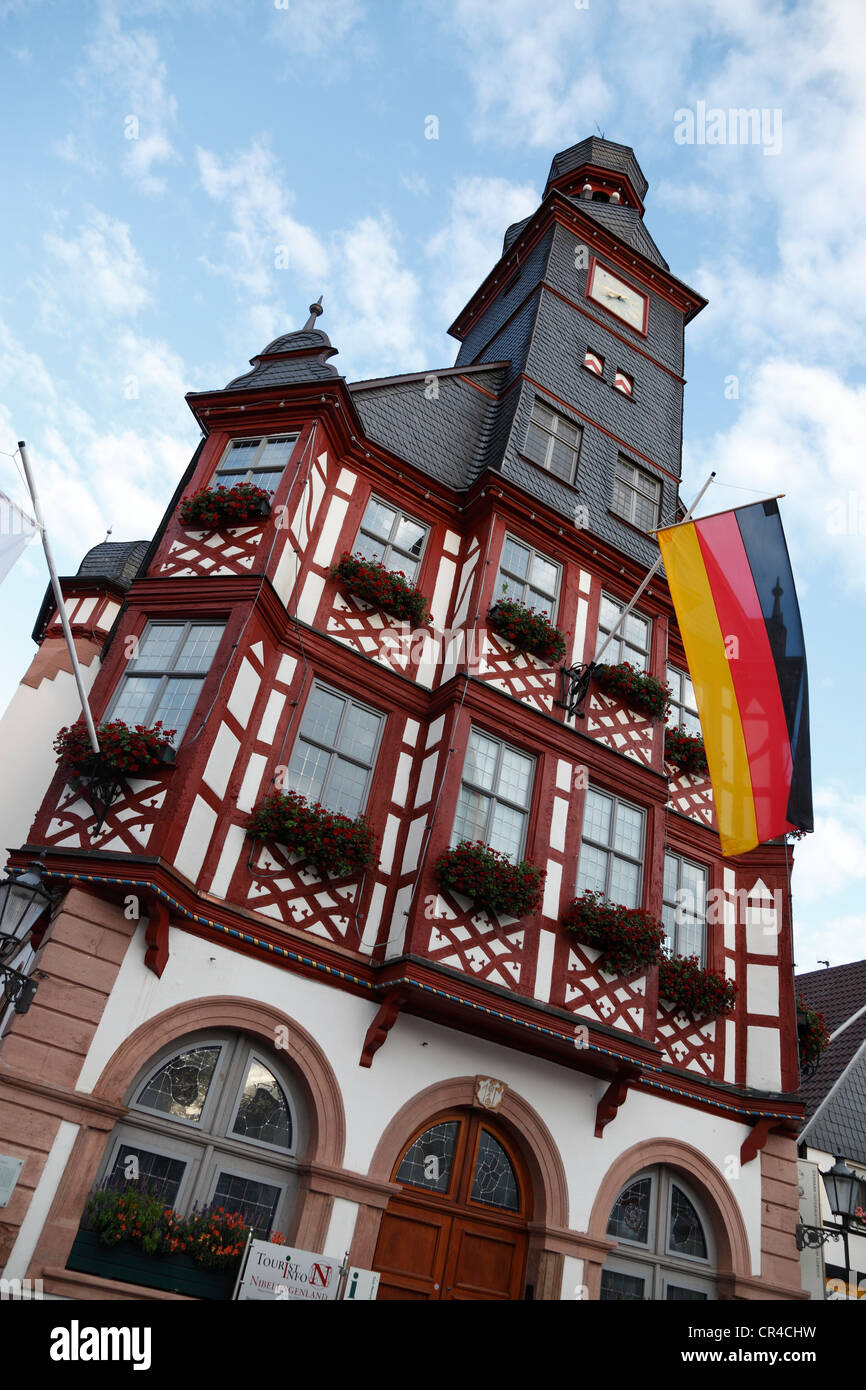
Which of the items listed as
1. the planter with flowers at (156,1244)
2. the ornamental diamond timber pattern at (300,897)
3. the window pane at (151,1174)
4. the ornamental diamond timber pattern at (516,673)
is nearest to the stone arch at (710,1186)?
the ornamental diamond timber pattern at (300,897)

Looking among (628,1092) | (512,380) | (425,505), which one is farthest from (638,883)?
→ (512,380)

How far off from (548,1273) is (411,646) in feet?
24.9

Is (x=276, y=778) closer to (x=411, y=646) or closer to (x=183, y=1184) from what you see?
(x=411, y=646)

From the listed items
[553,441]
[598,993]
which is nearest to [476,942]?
[598,993]

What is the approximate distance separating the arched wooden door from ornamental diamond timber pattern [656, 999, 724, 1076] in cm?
281

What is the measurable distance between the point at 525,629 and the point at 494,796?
240 centimetres

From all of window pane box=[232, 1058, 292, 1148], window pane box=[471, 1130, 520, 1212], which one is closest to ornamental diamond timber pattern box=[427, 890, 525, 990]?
window pane box=[471, 1130, 520, 1212]

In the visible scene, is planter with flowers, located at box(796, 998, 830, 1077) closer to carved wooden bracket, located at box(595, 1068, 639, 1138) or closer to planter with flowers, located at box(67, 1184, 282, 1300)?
carved wooden bracket, located at box(595, 1068, 639, 1138)

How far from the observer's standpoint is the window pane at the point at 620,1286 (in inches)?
460

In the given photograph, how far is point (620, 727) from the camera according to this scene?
563 inches

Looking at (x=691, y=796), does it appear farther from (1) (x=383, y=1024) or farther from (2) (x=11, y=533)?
(2) (x=11, y=533)

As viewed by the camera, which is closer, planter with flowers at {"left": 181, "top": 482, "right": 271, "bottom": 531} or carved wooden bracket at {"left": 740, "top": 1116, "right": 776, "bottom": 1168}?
planter with flowers at {"left": 181, "top": 482, "right": 271, "bottom": 531}

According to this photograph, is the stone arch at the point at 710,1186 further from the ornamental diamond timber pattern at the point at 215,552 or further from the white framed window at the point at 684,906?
the ornamental diamond timber pattern at the point at 215,552

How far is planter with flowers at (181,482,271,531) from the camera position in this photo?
40.3 ft
